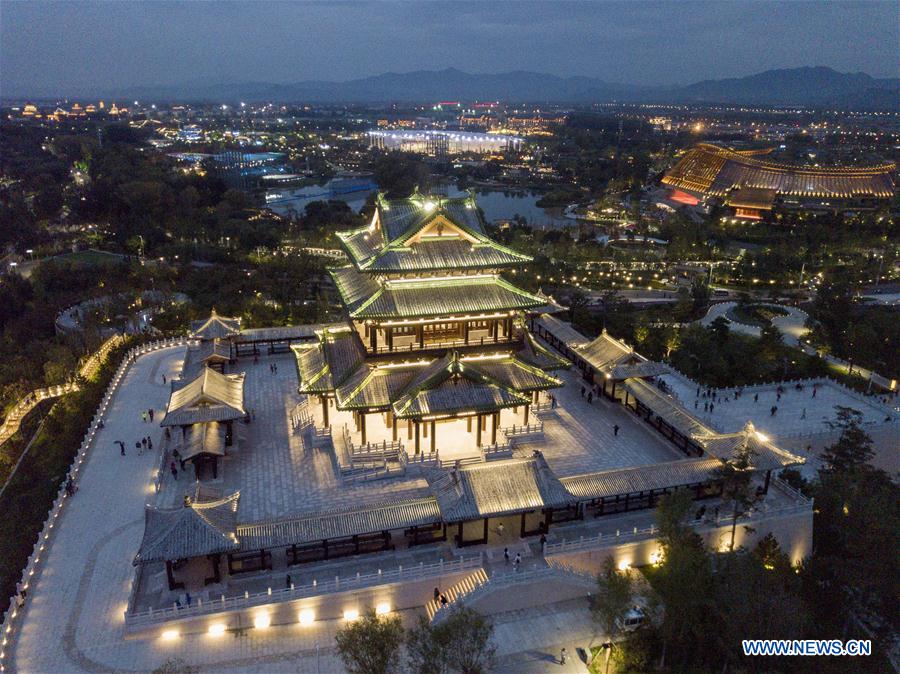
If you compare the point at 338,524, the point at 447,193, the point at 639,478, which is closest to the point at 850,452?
the point at 639,478

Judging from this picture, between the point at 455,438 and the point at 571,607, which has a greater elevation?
the point at 455,438

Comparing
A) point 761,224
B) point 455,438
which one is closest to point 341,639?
point 455,438

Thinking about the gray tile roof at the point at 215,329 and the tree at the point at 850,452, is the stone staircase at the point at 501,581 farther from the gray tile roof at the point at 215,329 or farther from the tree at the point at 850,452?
the gray tile roof at the point at 215,329

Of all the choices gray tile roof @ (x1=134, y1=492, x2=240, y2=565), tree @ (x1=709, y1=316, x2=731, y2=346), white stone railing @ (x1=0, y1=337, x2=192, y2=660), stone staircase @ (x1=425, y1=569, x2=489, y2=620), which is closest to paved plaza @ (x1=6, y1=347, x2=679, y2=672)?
white stone railing @ (x1=0, y1=337, x2=192, y2=660)

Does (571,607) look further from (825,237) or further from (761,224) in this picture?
(761,224)

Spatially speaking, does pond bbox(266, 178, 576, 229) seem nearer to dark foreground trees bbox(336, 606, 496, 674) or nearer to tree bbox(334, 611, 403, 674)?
dark foreground trees bbox(336, 606, 496, 674)
